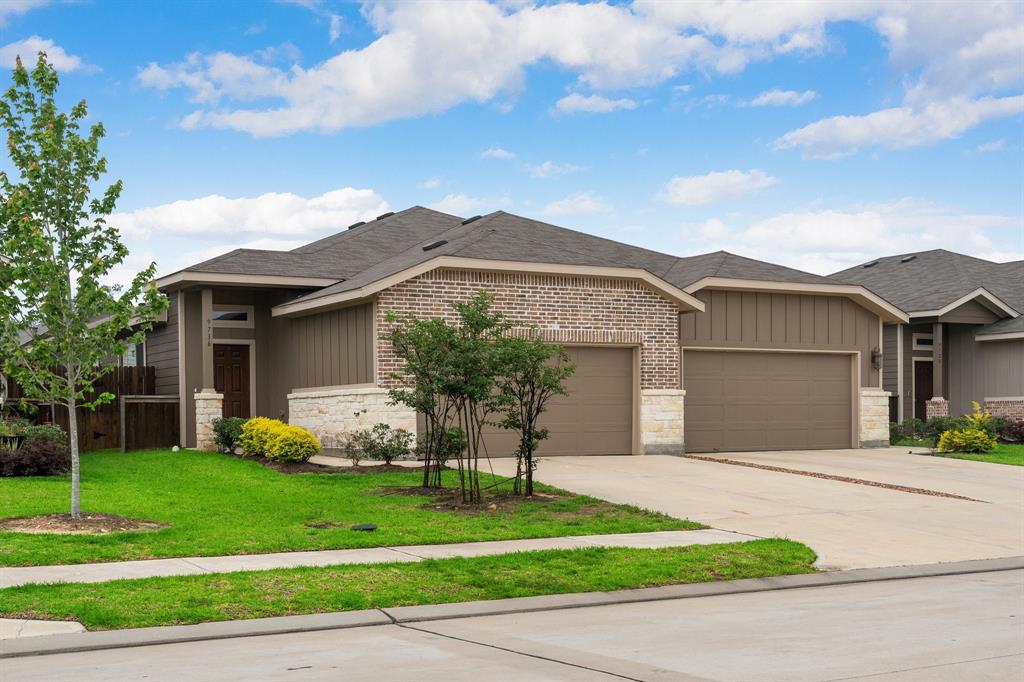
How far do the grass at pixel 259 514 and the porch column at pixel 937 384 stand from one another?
1928cm

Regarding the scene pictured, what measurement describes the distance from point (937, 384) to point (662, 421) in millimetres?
12525

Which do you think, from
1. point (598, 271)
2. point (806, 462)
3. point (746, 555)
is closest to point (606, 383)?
point (598, 271)

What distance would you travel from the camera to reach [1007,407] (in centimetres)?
3247

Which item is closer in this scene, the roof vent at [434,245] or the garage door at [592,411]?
the garage door at [592,411]

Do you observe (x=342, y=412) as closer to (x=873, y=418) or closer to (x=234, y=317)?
(x=234, y=317)

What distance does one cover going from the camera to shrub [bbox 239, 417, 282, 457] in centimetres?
2127

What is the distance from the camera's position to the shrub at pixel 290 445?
67.6ft

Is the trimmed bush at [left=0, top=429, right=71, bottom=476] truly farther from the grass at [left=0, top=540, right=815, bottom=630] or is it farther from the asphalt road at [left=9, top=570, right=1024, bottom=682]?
the asphalt road at [left=9, top=570, right=1024, bottom=682]

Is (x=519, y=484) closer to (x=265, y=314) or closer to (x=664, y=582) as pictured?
(x=664, y=582)

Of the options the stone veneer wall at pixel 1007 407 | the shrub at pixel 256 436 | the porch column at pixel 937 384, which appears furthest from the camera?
the porch column at pixel 937 384

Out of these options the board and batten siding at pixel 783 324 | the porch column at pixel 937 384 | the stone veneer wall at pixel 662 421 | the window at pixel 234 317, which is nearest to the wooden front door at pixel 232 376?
the window at pixel 234 317

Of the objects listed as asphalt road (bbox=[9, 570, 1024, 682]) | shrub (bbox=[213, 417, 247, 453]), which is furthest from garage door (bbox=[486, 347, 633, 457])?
asphalt road (bbox=[9, 570, 1024, 682])

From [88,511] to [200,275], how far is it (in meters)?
10.2

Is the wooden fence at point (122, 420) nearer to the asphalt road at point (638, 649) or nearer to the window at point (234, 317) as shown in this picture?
the window at point (234, 317)
